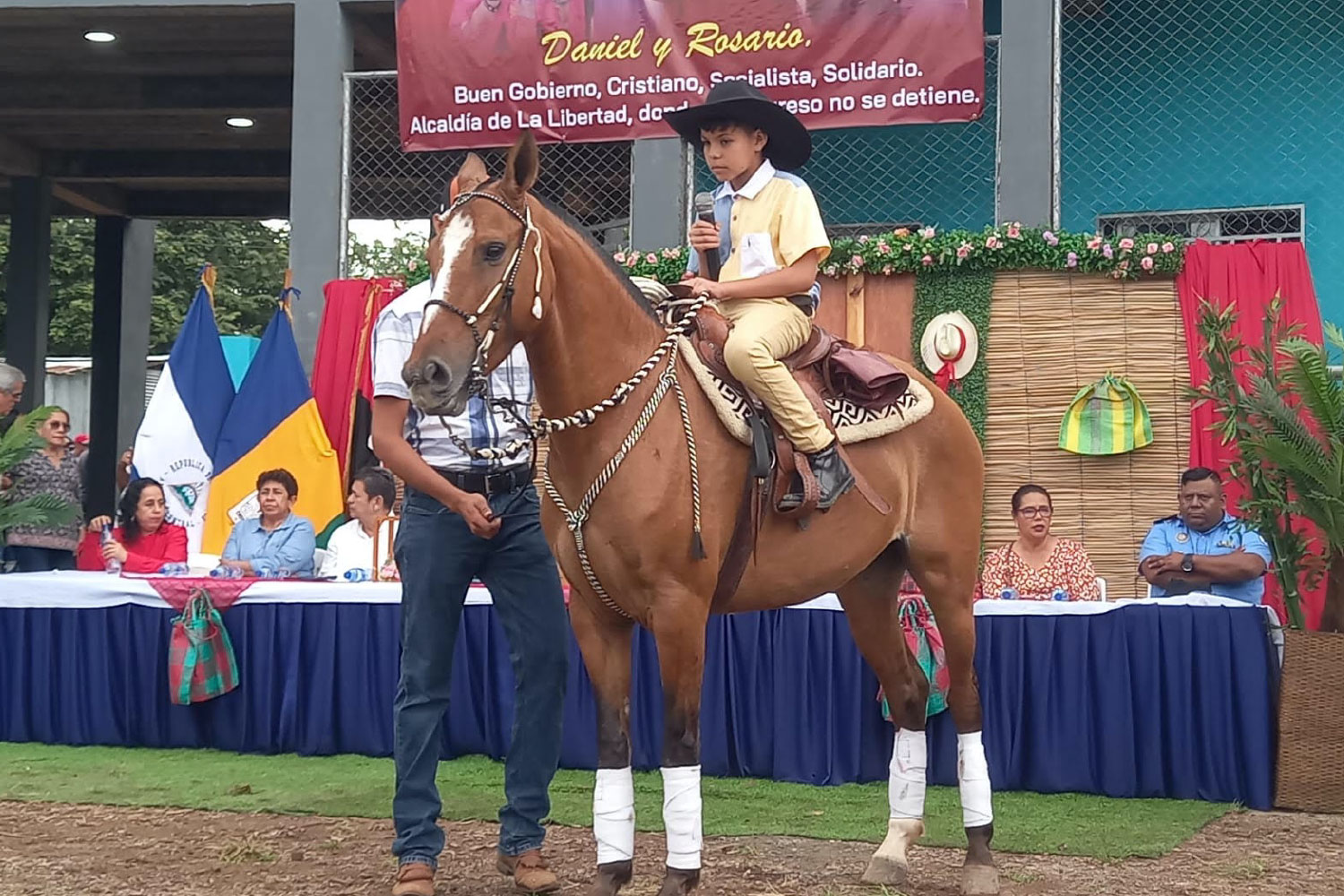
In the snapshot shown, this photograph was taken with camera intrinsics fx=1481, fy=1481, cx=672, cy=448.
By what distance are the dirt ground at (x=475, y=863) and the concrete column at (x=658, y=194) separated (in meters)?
6.05

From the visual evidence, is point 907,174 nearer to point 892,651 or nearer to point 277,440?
point 277,440

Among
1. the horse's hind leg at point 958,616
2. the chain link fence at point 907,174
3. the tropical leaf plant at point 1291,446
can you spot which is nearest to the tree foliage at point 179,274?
the chain link fence at point 907,174

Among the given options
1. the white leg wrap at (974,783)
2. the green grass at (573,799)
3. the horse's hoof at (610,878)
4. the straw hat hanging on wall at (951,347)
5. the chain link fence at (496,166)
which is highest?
the chain link fence at (496,166)

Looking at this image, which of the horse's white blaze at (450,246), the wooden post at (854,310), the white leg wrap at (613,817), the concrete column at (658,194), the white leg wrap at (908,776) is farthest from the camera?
the concrete column at (658,194)

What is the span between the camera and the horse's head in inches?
154

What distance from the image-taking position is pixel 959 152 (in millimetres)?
12195

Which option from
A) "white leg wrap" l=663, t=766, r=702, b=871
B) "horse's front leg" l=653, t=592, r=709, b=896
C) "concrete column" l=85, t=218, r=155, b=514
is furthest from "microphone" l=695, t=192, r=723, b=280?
"concrete column" l=85, t=218, r=155, b=514

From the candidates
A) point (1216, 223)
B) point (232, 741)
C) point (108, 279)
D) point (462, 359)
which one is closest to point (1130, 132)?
point (1216, 223)

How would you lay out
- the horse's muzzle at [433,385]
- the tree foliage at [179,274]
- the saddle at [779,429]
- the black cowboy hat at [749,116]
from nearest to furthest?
the horse's muzzle at [433,385], the saddle at [779,429], the black cowboy hat at [749,116], the tree foliage at [179,274]

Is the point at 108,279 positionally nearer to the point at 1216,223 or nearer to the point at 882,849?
the point at 1216,223

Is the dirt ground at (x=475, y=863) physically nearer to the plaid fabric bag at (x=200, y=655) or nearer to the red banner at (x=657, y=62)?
the plaid fabric bag at (x=200, y=655)

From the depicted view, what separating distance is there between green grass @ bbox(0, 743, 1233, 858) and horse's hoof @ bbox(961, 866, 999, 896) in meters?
0.75

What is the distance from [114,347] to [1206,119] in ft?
47.3

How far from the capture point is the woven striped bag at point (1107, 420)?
32.6 feet
